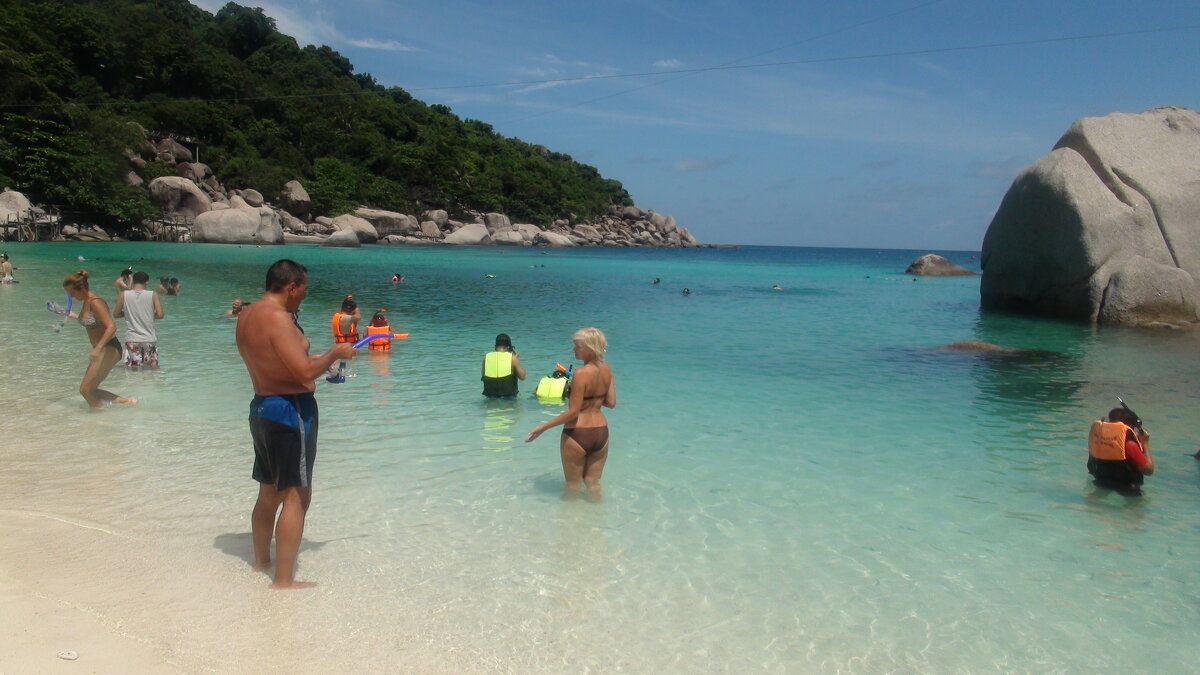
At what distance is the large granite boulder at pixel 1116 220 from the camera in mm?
18609

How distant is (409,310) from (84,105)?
167 ft

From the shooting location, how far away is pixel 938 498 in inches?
266

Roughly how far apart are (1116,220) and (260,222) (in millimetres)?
53287

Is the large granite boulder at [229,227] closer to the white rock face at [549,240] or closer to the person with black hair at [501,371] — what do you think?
the white rock face at [549,240]

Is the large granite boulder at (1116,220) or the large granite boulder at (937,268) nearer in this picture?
the large granite boulder at (1116,220)

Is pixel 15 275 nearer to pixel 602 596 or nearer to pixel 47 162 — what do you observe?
pixel 602 596

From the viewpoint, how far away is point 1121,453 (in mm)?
6711

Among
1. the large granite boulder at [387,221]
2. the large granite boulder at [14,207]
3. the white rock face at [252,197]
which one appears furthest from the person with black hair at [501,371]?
the large granite boulder at [387,221]

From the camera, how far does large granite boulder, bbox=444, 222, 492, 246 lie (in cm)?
8212

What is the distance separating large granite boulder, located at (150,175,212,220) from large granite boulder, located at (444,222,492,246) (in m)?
26.2

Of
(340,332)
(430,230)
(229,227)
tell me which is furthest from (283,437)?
(430,230)

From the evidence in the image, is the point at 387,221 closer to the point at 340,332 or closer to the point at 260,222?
the point at 260,222

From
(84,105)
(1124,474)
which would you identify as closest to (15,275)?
(1124,474)

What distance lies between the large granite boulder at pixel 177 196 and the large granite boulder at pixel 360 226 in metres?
12.8
